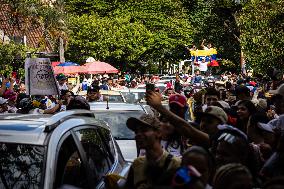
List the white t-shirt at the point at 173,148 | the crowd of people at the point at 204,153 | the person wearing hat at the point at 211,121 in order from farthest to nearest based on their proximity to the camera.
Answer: the white t-shirt at the point at 173,148 < the person wearing hat at the point at 211,121 < the crowd of people at the point at 204,153

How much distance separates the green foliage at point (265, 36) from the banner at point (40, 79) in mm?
14257

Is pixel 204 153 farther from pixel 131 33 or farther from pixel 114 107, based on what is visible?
pixel 131 33

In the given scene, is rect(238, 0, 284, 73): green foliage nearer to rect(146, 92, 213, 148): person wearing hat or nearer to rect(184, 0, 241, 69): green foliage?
rect(146, 92, 213, 148): person wearing hat

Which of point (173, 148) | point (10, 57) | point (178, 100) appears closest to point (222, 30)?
point (10, 57)

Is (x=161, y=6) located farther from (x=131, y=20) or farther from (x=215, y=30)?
(x=215, y=30)

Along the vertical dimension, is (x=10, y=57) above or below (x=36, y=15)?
below

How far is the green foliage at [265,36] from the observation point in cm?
2486

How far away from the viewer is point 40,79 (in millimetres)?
11703

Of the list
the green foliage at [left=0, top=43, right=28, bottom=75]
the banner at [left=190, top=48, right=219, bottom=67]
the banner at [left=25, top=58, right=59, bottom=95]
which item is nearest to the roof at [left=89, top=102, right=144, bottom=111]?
the banner at [left=25, top=58, right=59, bottom=95]

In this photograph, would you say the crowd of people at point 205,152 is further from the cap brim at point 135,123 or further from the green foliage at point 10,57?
the green foliage at point 10,57

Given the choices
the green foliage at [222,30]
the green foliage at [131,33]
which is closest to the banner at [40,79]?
the green foliage at [131,33]

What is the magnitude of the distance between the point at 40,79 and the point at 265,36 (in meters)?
15.4

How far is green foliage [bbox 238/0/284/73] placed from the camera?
979 inches

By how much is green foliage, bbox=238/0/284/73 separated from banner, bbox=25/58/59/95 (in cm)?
1426
